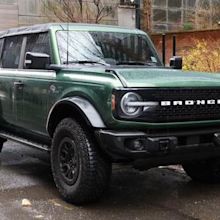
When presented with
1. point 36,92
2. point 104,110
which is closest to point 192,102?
point 104,110

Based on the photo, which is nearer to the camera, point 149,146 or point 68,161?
point 149,146

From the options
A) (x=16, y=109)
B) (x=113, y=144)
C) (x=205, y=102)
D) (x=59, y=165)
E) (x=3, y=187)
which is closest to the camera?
(x=113, y=144)

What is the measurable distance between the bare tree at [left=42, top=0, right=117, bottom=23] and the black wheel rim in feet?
61.2

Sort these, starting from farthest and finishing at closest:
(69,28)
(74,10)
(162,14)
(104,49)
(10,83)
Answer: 1. (162,14)
2. (74,10)
3. (10,83)
4. (69,28)
5. (104,49)

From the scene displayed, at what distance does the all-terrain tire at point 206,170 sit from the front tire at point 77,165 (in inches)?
61.0

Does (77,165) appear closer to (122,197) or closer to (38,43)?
(122,197)

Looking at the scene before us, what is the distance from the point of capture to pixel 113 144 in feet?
16.8

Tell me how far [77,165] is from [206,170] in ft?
6.07

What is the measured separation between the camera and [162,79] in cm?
544

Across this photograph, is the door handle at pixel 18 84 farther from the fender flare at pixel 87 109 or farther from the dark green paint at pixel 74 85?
the fender flare at pixel 87 109

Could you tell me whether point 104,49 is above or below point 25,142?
above

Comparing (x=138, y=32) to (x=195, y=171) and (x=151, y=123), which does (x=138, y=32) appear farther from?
(x=151, y=123)

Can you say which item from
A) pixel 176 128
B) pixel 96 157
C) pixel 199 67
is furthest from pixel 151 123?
pixel 199 67

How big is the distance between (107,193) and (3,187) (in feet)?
4.22
